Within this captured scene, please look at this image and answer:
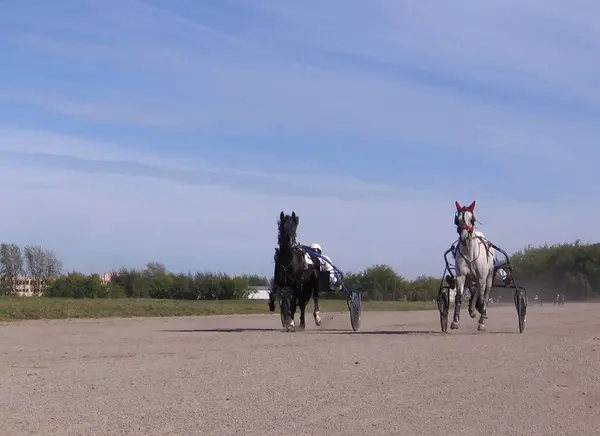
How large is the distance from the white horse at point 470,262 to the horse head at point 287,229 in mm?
3447

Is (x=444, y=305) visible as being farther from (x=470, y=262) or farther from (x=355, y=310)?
(x=355, y=310)

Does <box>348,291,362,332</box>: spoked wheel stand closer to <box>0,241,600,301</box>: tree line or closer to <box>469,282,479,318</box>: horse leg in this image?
<box>469,282,479,318</box>: horse leg

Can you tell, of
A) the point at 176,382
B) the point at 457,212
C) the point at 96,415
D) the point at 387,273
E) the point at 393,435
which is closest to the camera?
the point at 393,435

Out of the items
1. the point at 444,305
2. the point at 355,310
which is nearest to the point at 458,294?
the point at 444,305

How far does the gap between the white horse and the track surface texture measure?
336 centimetres

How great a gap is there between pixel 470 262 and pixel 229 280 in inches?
2702

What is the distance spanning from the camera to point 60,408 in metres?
8.09

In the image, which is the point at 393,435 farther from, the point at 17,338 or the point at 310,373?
the point at 17,338

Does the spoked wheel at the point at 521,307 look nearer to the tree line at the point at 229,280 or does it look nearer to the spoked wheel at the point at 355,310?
the spoked wheel at the point at 355,310

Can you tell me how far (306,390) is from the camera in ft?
29.9

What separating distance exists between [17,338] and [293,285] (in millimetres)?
5787

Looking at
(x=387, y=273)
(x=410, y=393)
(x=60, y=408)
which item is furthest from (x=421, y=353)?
(x=387, y=273)

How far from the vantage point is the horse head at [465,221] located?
1781 cm

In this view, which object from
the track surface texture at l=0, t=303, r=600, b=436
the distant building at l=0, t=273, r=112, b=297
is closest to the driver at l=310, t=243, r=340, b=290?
the track surface texture at l=0, t=303, r=600, b=436
